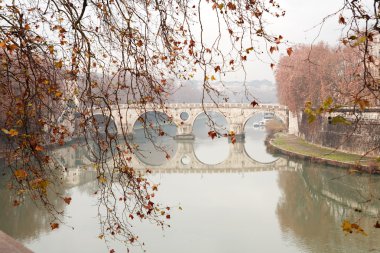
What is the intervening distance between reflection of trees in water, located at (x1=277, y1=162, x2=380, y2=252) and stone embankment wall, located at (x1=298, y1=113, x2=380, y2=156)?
1.80m

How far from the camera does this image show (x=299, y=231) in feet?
36.6

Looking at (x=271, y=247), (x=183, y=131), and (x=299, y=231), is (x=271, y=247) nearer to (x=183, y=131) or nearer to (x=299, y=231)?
(x=299, y=231)

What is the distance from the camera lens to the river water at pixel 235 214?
10.2 meters

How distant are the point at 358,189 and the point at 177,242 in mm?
7905

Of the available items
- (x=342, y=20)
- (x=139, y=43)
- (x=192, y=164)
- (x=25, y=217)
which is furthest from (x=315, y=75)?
(x=342, y=20)

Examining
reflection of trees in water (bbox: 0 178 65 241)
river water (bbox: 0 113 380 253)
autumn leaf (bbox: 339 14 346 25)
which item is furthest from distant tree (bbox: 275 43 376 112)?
autumn leaf (bbox: 339 14 346 25)

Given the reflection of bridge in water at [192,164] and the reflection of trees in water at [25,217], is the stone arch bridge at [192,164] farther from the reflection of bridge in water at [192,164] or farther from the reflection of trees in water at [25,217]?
the reflection of trees in water at [25,217]

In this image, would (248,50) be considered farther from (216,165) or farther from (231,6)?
(216,165)

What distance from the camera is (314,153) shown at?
21031 mm

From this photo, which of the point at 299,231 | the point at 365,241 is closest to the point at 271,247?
the point at 299,231

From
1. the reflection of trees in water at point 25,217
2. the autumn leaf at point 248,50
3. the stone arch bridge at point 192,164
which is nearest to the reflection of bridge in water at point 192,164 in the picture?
the stone arch bridge at point 192,164

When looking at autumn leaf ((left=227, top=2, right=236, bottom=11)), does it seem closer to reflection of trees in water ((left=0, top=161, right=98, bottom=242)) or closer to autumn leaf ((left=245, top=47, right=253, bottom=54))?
autumn leaf ((left=245, top=47, right=253, bottom=54))

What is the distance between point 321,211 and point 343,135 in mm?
9709

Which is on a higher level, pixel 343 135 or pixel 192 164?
pixel 343 135
